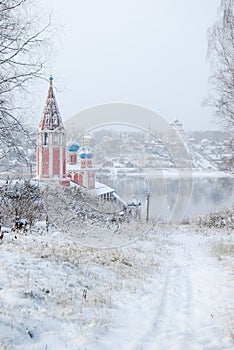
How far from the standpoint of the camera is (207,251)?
10.0 metres

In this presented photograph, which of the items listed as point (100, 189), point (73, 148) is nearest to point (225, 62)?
point (100, 189)

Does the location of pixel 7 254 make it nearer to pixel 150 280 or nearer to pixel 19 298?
pixel 19 298

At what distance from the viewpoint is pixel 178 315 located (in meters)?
4.26

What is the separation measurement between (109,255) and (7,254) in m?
2.59

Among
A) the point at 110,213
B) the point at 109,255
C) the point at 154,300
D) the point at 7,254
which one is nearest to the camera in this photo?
the point at 154,300

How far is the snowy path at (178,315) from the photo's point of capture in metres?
3.40

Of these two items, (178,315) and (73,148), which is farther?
(73,148)

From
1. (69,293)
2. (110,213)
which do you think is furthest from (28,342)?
(110,213)

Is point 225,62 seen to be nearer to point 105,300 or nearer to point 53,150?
point 105,300

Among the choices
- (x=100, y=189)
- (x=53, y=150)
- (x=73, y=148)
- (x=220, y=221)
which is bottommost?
(x=220, y=221)

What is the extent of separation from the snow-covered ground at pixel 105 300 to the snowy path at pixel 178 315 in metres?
0.01

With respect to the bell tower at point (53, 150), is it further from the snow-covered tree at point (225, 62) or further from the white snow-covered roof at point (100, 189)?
the snow-covered tree at point (225, 62)

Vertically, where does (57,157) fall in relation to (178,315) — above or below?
above

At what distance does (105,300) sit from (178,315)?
1001 mm
